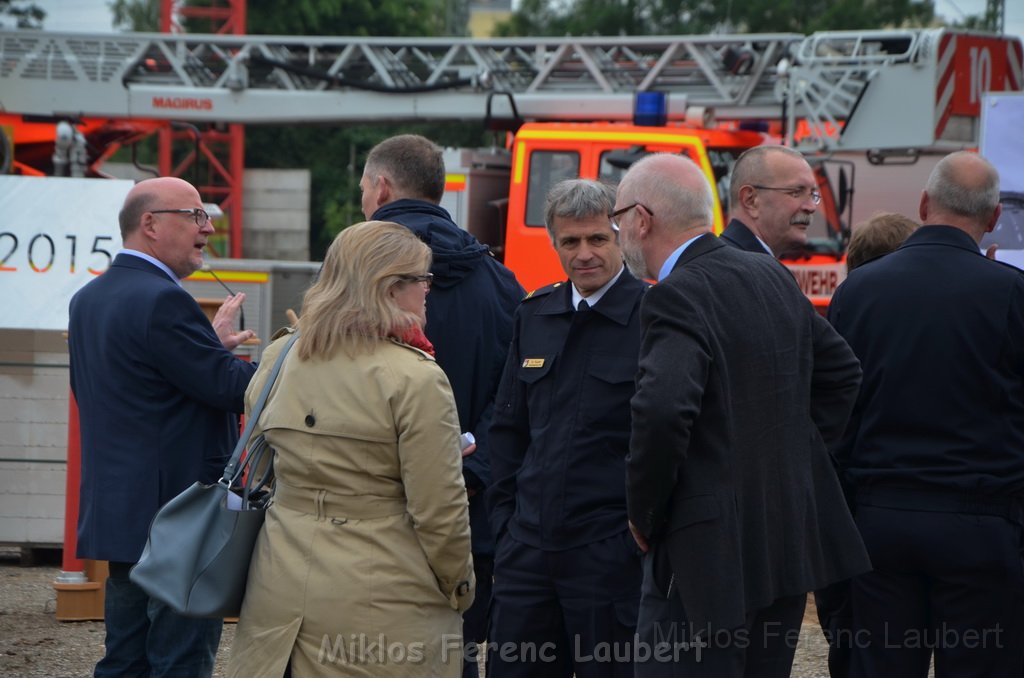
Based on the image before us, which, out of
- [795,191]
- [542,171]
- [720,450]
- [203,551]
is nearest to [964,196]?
[795,191]

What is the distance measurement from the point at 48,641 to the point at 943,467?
423 centimetres

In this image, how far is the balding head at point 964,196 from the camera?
14.4 ft

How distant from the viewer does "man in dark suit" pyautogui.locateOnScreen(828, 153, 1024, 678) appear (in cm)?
416

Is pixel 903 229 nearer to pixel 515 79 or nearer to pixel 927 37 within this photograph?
pixel 927 37

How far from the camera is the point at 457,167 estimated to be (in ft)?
40.3

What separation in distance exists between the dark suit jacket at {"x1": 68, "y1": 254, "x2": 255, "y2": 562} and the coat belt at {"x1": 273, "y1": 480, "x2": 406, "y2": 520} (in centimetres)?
99

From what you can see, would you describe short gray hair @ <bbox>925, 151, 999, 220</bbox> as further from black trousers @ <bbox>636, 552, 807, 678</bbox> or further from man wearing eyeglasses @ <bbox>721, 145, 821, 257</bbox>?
black trousers @ <bbox>636, 552, 807, 678</bbox>

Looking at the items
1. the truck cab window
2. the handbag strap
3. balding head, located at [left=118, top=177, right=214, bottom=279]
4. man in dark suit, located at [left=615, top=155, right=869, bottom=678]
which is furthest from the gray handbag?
the truck cab window

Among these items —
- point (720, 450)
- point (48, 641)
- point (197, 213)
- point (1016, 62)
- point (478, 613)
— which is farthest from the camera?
point (1016, 62)

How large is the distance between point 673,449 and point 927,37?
1103cm

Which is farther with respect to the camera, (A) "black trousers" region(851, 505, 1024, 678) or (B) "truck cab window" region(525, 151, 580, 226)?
(B) "truck cab window" region(525, 151, 580, 226)

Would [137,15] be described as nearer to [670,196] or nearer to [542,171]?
[542,171]

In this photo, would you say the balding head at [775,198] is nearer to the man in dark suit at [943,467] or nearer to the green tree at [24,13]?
the man in dark suit at [943,467]

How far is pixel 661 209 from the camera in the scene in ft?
11.6
